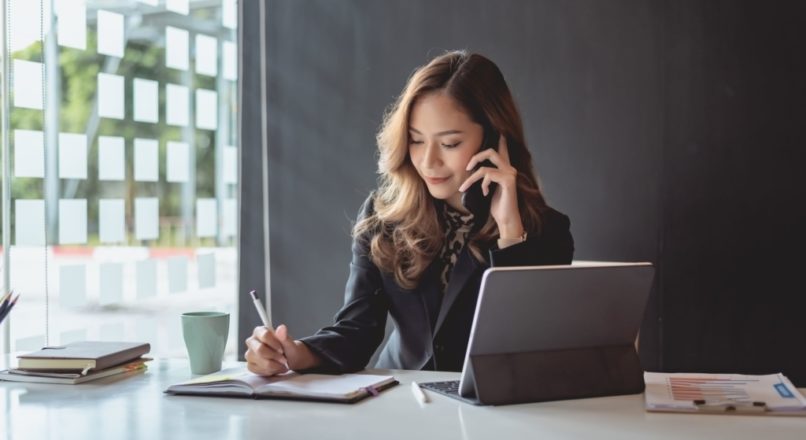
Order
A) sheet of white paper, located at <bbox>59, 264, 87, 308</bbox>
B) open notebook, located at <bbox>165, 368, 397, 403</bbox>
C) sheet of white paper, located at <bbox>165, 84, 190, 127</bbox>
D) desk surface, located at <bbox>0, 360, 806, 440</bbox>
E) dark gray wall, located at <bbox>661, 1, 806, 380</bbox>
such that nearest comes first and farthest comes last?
desk surface, located at <bbox>0, 360, 806, 440</bbox>, open notebook, located at <bbox>165, 368, 397, 403</bbox>, dark gray wall, located at <bbox>661, 1, 806, 380</bbox>, sheet of white paper, located at <bbox>59, 264, 87, 308</bbox>, sheet of white paper, located at <bbox>165, 84, 190, 127</bbox>

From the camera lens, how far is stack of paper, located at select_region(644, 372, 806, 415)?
1.37 metres

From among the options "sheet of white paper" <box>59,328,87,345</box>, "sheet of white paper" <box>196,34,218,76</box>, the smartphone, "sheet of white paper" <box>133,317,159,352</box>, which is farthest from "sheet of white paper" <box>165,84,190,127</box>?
the smartphone

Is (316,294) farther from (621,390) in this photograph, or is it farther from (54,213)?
(621,390)

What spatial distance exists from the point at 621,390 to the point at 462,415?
35cm

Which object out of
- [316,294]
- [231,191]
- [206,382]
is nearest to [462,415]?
[206,382]

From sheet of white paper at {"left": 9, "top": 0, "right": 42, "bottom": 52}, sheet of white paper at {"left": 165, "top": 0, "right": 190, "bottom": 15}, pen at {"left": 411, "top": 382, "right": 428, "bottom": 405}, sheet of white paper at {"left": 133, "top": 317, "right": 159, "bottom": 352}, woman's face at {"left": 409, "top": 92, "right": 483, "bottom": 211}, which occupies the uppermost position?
sheet of white paper at {"left": 165, "top": 0, "right": 190, "bottom": 15}

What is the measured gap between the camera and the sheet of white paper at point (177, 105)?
3498 mm

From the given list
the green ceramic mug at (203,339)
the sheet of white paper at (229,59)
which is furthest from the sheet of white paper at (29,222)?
the green ceramic mug at (203,339)

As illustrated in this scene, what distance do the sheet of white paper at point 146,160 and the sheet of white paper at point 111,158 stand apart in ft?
0.20

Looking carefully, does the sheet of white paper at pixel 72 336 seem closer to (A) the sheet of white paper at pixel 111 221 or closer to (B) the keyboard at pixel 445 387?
(A) the sheet of white paper at pixel 111 221

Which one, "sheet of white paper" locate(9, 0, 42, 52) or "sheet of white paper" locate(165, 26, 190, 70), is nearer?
"sheet of white paper" locate(9, 0, 42, 52)

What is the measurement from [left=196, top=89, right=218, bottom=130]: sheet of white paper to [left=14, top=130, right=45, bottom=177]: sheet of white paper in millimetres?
815

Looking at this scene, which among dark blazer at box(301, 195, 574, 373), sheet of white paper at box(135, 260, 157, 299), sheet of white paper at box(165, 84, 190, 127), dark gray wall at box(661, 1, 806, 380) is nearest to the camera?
dark blazer at box(301, 195, 574, 373)

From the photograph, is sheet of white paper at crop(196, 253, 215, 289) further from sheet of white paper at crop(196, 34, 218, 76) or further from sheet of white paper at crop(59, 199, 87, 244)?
sheet of white paper at crop(196, 34, 218, 76)
